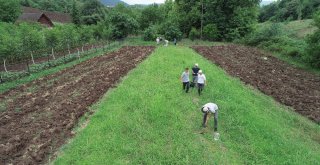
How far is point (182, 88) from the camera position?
1841 cm

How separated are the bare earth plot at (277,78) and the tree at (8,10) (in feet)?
129

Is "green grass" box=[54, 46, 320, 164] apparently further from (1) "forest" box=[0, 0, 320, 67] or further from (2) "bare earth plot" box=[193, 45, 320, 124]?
(1) "forest" box=[0, 0, 320, 67]

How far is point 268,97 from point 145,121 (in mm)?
9764

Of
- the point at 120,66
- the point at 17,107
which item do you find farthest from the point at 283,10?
the point at 17,107

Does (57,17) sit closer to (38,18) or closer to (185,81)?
(38,18)

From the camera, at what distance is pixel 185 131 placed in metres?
12.9

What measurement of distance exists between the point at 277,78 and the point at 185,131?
14197 millimetres

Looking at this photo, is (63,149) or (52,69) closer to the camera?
(63,149)

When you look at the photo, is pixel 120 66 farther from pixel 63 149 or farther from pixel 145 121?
pixel 63 149

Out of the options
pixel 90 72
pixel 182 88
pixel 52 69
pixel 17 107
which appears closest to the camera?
pixel 17 107

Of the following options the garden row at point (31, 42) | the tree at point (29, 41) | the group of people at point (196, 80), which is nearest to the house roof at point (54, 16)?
the garden row at point (31, 42)

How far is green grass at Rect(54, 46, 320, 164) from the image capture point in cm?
1108

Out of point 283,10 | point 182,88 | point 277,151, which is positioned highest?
point 283,10

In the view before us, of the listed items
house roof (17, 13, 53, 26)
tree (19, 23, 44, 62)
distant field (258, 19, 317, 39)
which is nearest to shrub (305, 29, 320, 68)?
distant field (258, 19, 317, 39)
